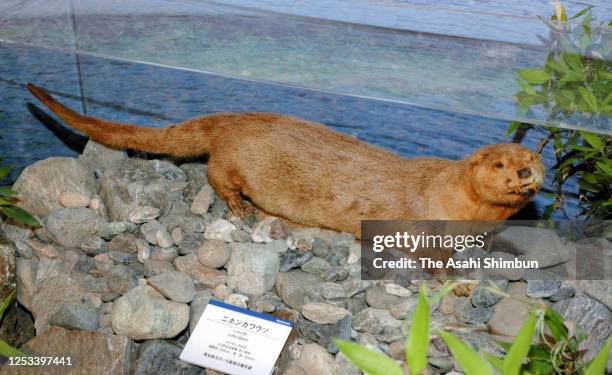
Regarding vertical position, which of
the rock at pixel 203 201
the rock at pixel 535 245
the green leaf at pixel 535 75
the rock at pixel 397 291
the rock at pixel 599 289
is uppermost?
the green leaf at pixel 535 75

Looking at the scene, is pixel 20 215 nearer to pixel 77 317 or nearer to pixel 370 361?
pixel 77 317

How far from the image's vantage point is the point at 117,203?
2096mm

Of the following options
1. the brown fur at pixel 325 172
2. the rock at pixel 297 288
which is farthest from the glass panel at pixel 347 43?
the rock at pixel 297 288

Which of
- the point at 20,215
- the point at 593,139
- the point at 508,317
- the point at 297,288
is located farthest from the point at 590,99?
the point at 20,215

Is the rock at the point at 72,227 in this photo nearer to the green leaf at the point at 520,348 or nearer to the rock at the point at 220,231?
the rock at the point at 220,231

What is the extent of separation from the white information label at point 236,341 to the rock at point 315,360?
Result: 6 cm

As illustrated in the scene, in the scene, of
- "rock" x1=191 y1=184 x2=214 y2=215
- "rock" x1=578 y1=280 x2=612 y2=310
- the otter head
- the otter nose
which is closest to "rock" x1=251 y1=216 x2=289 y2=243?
"rock" x1=191 y1=184 x2=214 y2=215

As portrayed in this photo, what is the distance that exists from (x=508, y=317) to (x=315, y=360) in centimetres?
49

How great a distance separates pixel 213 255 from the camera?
1864 millimetres

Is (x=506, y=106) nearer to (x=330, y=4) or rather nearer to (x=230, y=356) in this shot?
(x=330, y=4)

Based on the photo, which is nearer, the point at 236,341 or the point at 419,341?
the point at 419,341

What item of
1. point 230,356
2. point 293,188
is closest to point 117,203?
point 293,188

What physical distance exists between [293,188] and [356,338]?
0.51 metres

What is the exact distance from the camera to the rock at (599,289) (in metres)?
1.69
